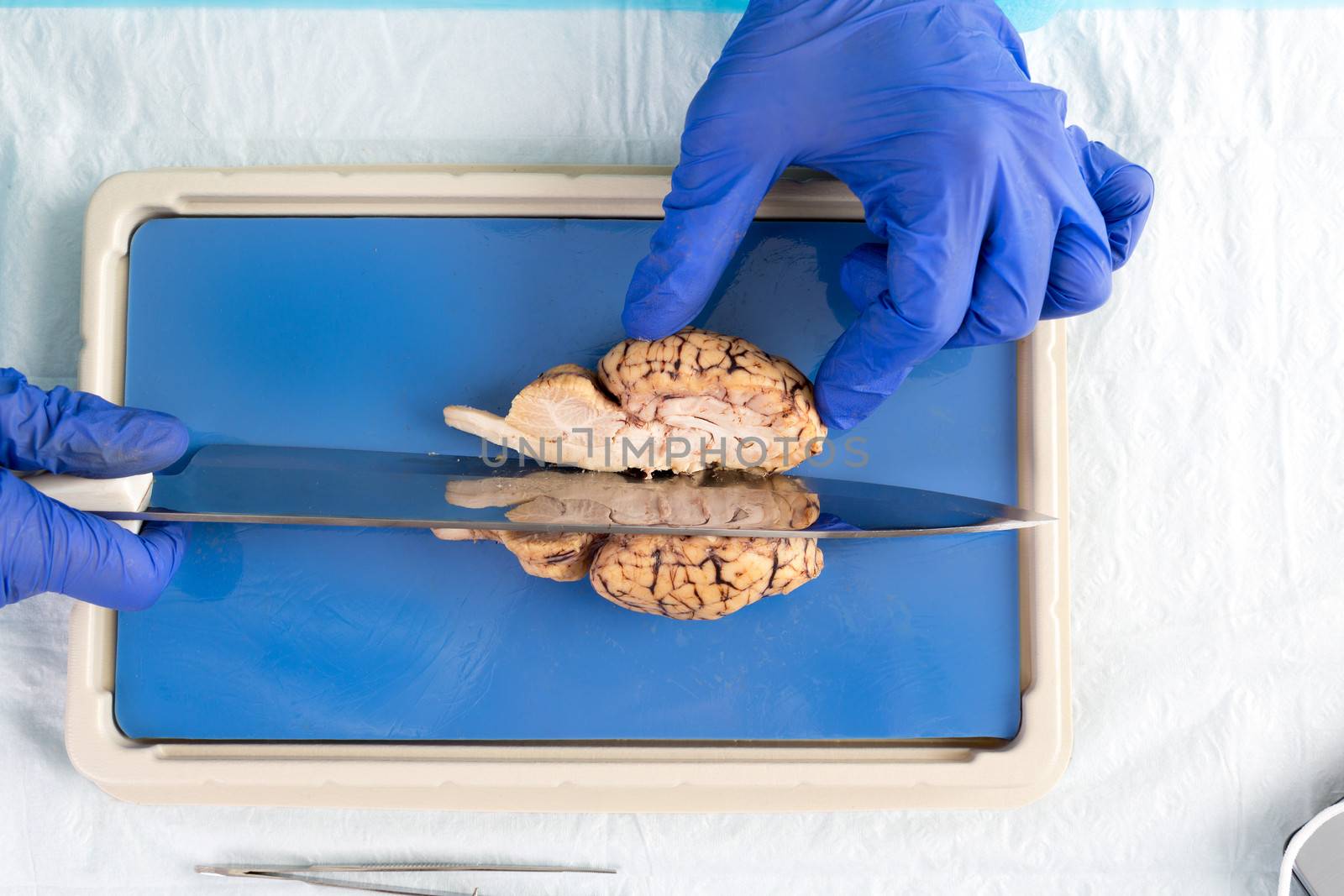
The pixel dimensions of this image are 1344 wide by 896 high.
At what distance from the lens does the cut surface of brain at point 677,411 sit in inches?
71.8

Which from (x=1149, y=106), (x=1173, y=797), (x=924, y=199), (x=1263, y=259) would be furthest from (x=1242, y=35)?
(x=1173, y=797)

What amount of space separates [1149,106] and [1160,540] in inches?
44.0

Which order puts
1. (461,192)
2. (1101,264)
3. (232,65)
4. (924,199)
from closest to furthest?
(924,199) < (1101,264) < (461,192) < (232,65)

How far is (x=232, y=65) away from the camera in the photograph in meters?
2.27

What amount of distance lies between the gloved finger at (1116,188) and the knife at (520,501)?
0.67 meters

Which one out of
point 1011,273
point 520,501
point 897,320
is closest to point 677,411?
point 520,501

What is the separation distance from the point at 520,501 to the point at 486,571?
12.6 inches

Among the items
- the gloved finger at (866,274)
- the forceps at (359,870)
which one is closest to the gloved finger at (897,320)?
the gloved finger at (866,274)

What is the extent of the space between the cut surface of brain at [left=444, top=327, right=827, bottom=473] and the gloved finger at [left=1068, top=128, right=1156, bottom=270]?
0.79m

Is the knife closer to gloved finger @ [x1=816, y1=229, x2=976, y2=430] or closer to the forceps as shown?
gloved finger @ [x1=816, y1=229, x2=976, y2=430]

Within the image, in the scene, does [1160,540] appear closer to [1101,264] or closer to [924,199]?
[1101,264]

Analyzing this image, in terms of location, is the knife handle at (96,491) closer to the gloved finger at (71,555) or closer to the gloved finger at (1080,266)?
the gloved finger at (71,555)

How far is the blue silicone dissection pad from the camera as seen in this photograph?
205 cm

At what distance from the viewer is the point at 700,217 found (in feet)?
5.94
